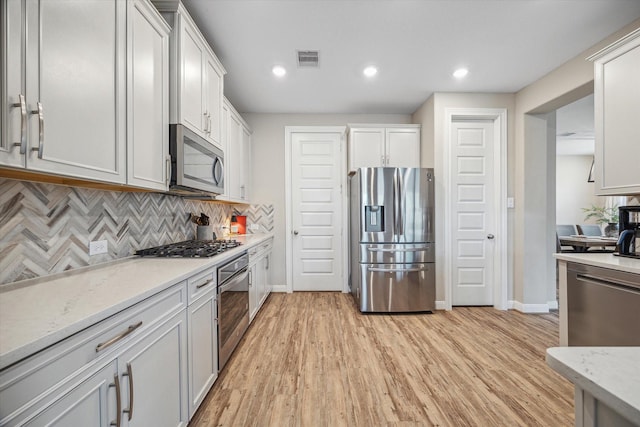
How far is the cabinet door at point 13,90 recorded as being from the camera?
0.84 meters

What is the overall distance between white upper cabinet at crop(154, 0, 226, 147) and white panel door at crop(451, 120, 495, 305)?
9.46 feet

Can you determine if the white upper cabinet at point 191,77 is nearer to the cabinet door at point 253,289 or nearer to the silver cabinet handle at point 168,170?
the silver cabinet handle at point 168,170

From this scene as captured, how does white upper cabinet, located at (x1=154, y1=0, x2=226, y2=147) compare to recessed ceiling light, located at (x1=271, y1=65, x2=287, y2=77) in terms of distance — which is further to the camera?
recessed ceiling light, located at (x1=271, y1=65, x2=287, y2=77)

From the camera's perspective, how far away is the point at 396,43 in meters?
2.37

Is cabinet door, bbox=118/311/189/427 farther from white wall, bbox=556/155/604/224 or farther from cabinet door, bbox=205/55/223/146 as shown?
white wall, bbox=556/155/604/224

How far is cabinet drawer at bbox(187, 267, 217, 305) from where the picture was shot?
1.46 metres

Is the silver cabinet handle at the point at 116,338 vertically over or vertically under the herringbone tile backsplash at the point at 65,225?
under

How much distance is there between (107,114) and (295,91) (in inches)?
94.2

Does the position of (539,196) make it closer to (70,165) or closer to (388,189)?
(388,189)

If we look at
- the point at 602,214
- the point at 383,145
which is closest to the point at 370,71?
the point at 383,145

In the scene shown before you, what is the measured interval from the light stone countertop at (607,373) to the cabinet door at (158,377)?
1.30m

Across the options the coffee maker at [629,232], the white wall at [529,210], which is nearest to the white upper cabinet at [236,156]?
the coffee maker at [629,232]

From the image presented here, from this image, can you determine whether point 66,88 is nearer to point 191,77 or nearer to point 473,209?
point 191,77

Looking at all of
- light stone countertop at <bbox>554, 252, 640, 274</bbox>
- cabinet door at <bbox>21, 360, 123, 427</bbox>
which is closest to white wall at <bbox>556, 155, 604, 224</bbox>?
light stone countertop at <bbox>554, 252, 640, 274</bbox>
